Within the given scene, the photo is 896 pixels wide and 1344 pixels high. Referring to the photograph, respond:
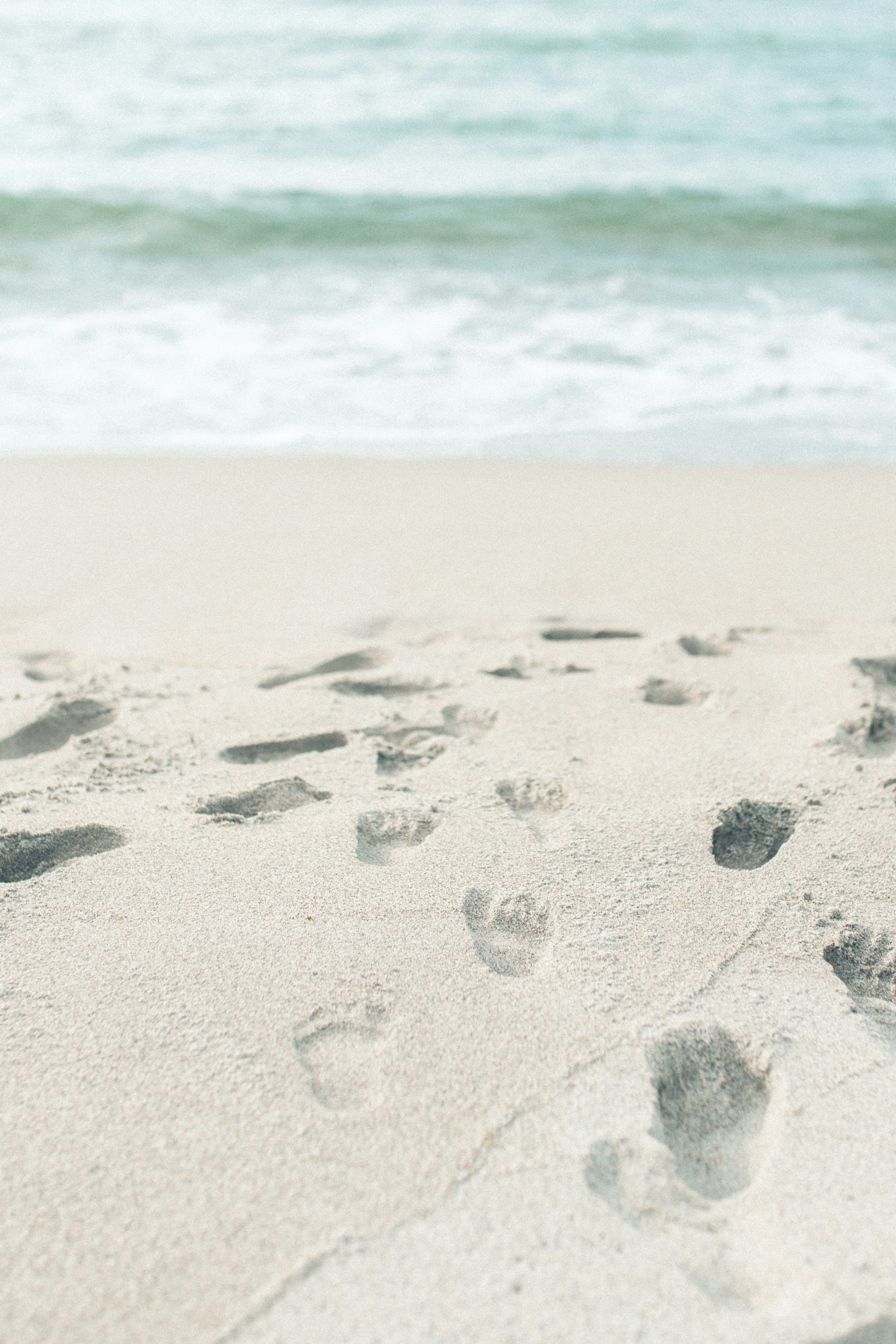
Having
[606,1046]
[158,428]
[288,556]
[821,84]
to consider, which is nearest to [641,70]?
[821,84]

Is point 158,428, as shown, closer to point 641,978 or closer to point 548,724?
point 548,724

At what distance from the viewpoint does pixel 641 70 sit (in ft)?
42.0

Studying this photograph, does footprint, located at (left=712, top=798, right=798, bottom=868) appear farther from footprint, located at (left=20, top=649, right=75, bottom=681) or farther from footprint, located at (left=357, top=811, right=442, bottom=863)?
footprint, located at (left=20, top=649, right=75, bottom=681)

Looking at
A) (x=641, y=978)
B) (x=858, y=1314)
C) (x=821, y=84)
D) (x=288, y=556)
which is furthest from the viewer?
(x=821, y=84)

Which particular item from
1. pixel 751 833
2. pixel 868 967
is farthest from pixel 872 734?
pixel 868 967

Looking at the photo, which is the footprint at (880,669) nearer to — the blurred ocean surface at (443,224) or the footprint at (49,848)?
the footprint at (49,848)

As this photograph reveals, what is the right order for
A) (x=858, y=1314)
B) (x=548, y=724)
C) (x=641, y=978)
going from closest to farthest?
(x=858, y=1314)
(x=641, y=978)
(x=548, y=724)

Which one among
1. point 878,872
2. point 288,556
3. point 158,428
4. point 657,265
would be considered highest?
point 657,265

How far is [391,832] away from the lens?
1.75m

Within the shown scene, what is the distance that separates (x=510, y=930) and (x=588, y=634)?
123cm

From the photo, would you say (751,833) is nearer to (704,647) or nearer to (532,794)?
(532,794)

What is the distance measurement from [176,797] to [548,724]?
2.47 ft

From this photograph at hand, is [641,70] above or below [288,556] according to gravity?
above

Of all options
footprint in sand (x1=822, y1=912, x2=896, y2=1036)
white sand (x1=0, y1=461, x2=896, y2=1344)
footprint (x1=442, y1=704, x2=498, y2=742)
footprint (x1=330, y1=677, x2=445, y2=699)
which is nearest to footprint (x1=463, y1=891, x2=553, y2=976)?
white sand (x1=0, y1=461, x2=896, y2=1344)
